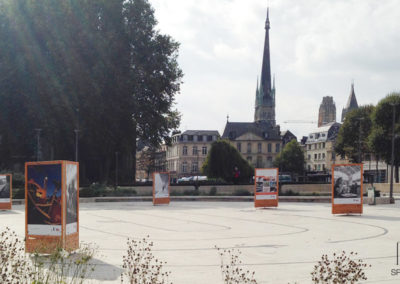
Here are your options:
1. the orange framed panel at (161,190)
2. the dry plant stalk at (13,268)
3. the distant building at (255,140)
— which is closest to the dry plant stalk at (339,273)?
the dry plant stalk at (13,268)

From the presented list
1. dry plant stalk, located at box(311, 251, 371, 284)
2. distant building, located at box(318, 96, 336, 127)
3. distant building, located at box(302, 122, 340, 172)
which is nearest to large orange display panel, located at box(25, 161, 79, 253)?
dry plant stalk, located at box(311, 251, 371, 284)

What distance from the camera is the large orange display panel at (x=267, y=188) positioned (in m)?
29.5

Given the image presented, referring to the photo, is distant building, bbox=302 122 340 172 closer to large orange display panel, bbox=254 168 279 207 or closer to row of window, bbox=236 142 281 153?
row of window, bbox=236 142 281 153

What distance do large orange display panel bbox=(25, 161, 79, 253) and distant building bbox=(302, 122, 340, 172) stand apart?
10921 cm

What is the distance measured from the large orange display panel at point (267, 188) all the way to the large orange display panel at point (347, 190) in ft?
17.8

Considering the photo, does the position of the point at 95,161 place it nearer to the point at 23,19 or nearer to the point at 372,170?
the point at 23,19

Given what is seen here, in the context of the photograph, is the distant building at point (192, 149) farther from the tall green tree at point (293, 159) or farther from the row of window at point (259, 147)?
the tall green tree at point (293, 159)

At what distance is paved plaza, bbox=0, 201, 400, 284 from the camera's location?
10.3m

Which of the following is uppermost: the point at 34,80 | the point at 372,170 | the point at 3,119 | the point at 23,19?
the point at 23,19

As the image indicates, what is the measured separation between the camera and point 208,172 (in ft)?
265

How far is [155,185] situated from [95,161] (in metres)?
24.4

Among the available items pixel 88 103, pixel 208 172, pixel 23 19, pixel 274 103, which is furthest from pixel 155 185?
pixel 274 103

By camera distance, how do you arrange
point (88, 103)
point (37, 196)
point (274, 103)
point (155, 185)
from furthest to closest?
1. point (274, 103)
2. point (88, 103)
3. point (155, 185)
4. point (37, 196)

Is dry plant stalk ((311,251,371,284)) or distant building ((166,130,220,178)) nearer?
dry plant stalk ((311,251,371,284))
